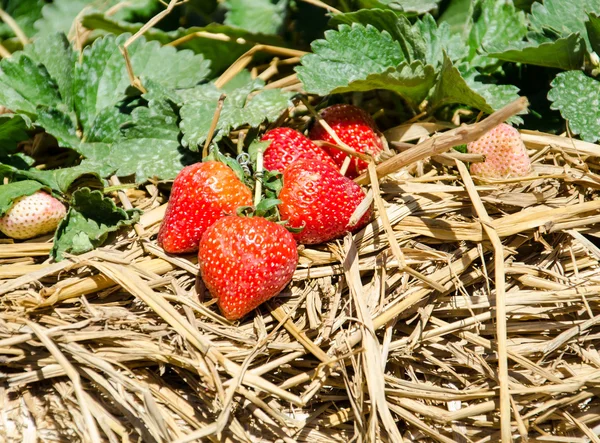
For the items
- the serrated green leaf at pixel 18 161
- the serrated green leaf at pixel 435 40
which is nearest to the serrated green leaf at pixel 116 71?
the serrated green leaf at pixel 18 161

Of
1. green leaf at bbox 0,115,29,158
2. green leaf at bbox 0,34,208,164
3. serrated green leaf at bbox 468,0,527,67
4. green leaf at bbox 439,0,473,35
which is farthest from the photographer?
green leaf at bbox 439,0,473,35

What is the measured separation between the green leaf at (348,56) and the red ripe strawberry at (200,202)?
0.93 feet

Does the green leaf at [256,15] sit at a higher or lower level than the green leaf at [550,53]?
higher

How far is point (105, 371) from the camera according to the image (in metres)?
0.93

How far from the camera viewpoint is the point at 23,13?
153 centimetres

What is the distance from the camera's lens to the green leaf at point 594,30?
1193mm

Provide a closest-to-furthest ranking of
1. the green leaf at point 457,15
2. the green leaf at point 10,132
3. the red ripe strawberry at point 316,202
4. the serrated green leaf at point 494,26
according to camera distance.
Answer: the red ripe strawberry at point 316,202, the green leaf at point 10,132, the serrated green leaf at point 494,26, the green leaf at point 457,15

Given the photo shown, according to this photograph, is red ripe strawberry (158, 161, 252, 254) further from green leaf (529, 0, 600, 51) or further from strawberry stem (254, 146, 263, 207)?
green leaf (529, 0, 600, 51)

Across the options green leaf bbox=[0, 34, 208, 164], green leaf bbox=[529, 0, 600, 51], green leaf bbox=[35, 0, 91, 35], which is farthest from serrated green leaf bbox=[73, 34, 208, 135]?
green leaf bbox=[529, 0, 600, 51]

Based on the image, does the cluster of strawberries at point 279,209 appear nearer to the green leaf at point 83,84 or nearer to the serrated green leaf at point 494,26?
the green leaf at point 83,84

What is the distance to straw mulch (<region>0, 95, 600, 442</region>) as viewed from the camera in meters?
0.94

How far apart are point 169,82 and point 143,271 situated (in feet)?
1.68

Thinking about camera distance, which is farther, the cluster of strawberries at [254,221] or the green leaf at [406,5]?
the green leaf at [406,5]

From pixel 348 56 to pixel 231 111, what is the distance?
0.82ft
